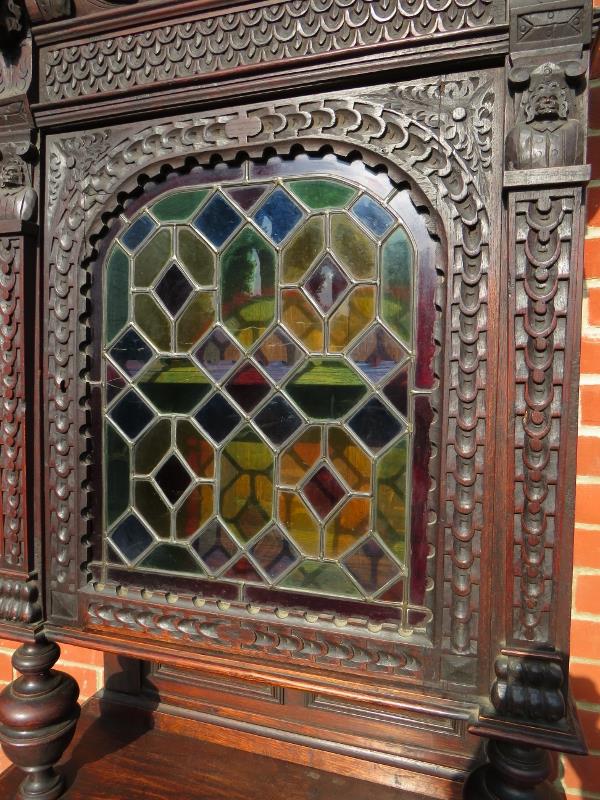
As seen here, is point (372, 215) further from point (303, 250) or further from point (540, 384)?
point (540, 384)

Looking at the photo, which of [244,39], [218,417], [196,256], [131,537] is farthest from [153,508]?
[244,39]

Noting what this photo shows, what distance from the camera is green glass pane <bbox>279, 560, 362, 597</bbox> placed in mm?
733

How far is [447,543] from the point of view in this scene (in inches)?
26.6

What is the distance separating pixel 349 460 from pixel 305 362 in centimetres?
15

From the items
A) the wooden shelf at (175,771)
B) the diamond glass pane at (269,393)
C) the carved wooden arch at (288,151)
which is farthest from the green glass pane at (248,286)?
the wooden shelf at (175,771)

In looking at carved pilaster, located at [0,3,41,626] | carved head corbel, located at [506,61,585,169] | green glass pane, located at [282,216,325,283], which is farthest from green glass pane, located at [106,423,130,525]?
carved head corbel, located at [506,61,585,169]

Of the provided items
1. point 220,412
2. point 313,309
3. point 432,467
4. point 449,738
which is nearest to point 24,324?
point 220,412

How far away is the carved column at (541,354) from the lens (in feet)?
2.00

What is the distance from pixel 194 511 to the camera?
796 millimetres

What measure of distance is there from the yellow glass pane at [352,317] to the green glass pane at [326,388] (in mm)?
27

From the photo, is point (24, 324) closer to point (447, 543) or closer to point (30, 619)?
point (30, 619)

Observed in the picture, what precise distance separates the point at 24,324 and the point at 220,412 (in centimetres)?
34

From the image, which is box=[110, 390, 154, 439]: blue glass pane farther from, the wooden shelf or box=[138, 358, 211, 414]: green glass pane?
the wooden shelf

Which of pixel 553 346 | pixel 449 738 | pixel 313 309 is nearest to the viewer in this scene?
pixel 553 346
